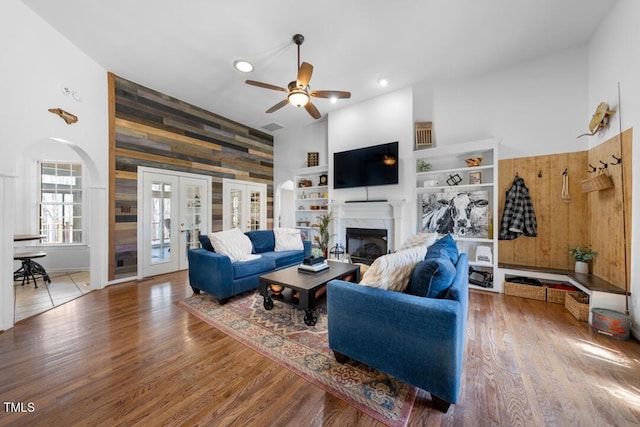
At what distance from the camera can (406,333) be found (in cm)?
145

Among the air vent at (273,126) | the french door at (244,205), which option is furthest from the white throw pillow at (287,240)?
the air vent at (273,126)

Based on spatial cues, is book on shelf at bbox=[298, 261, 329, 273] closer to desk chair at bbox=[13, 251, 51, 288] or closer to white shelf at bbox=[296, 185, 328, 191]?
white shelf at bbox=[296, 185, 328, 191]

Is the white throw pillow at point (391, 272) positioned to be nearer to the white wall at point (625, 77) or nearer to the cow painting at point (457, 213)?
the white wall at point (625, 77)

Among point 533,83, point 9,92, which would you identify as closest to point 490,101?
point 533,83

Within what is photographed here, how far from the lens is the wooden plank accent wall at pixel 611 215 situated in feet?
8.04

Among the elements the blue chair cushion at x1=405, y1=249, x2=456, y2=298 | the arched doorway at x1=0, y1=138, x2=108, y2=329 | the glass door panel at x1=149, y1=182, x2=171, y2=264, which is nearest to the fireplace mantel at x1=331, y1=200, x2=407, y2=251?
the blue chair cushion at x1=405, y1=249, x2=456, y2=298

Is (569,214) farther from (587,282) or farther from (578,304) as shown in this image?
(578,304)

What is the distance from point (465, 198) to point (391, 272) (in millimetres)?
3020

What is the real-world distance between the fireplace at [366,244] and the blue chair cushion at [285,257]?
1.13 metres

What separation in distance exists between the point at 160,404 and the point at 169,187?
4054mm

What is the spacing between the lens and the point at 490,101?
3867 mm

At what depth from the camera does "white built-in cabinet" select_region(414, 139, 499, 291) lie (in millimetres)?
3662

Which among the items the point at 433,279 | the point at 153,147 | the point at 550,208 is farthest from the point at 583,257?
the point at 153,147

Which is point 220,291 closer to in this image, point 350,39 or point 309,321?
point 309,321
